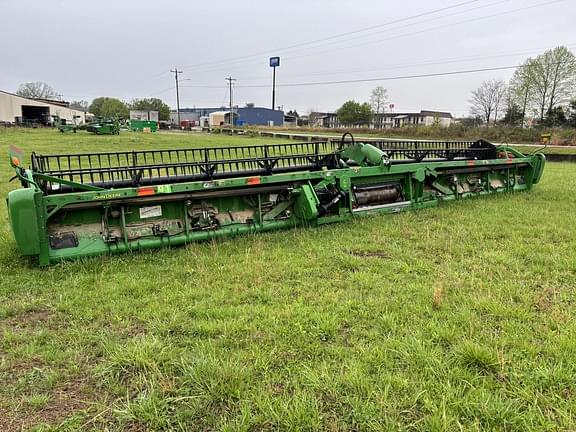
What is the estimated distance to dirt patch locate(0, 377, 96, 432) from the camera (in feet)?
6.60

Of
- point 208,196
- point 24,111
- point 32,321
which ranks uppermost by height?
point 24,111

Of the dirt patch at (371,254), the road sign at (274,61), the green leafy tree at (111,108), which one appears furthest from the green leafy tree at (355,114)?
the dirt patch at (371,254)

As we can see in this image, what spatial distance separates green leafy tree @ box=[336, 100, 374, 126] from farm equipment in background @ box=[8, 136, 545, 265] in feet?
202

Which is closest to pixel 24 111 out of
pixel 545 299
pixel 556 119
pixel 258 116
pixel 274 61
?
pixel 274 61

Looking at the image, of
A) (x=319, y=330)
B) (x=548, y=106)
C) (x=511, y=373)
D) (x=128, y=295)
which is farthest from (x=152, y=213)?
(x=548, y=106)

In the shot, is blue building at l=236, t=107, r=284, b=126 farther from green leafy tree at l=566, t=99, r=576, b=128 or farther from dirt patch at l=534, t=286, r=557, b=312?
dirt patch at l=534, t=286, r=557, b=312

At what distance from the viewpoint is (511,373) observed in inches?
89.7

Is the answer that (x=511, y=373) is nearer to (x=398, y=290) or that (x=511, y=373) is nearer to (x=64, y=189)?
(x=398, y=290)

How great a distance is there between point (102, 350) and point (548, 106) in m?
47.6

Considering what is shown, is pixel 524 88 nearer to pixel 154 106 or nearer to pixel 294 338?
pixel 294 338

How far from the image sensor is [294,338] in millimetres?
2676

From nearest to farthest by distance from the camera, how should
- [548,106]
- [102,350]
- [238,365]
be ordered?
[238,365], [102,350], [548,106]

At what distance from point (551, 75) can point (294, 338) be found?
47982 millimetres

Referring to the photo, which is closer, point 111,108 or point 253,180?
point 253,180
